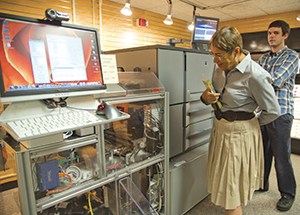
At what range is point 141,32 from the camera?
4.46m

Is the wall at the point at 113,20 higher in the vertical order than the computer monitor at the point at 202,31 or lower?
higher

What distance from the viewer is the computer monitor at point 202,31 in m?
2.37

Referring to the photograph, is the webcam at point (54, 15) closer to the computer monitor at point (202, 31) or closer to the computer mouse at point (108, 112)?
the computer mouse at point (108, 112)

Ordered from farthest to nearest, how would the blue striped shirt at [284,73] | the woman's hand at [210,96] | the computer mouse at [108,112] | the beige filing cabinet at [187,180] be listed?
the blue striped shirt at [284,73], the beige filing cabinet at [187,180], the woman's hand at [210,96], the computer mouse at [108,112]

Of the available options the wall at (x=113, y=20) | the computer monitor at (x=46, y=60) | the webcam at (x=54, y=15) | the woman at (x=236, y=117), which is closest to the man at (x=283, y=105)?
the woman at (x=236, y=117)

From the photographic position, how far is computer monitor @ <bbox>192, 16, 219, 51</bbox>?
2.37 m

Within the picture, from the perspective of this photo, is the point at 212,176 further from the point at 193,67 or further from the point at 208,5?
the point at 208,5

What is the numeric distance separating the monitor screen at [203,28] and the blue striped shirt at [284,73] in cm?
78

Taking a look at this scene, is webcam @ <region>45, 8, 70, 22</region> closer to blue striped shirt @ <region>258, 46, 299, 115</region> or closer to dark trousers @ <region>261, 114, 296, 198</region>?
blue striped shirt @ <region>258, 46, 299, 115</region>

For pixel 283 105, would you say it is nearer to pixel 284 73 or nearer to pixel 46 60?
pixel 284 73

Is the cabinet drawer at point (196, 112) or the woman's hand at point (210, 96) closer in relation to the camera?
the woman's hand at point (210, 96)

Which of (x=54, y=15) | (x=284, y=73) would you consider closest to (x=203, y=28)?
(x=284, y=73)

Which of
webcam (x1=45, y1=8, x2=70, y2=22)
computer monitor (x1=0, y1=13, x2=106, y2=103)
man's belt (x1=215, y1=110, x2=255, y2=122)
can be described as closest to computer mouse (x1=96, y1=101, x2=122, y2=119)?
computer monitor (x1=0, y1=13, x2=106, y2=103)

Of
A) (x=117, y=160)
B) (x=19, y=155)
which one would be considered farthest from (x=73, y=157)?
(x=19, y=155)
